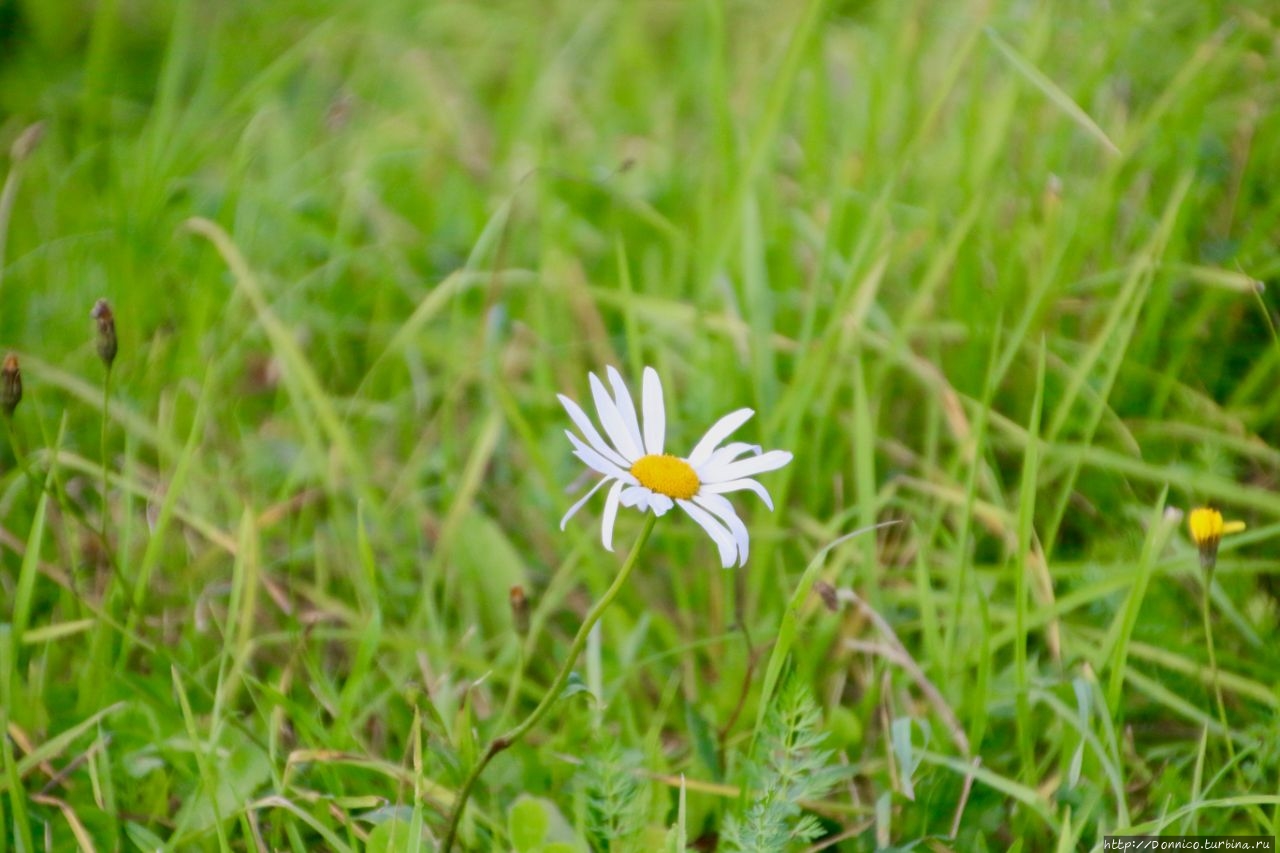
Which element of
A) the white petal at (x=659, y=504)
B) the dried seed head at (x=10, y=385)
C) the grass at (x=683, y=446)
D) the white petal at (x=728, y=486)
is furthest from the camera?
the grass at (x=683, y=446)

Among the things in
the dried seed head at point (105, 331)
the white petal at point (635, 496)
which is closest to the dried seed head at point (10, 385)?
the dried seed head at point (105, 331)

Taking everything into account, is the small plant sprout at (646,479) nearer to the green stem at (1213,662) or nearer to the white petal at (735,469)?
the white petal at (735,469)

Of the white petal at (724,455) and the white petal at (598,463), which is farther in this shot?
the white petal at (724,455)

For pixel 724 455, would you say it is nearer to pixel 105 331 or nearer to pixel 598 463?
pixel 598 463

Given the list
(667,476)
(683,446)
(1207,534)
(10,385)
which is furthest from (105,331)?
(1207,534)

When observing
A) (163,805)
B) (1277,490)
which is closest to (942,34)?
(1277,490)

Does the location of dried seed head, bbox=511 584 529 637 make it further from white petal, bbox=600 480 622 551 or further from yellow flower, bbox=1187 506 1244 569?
yellow flower, bbox=1187 506 1244 569

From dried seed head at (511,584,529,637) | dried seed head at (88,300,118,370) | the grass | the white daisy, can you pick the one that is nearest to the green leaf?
the grass
